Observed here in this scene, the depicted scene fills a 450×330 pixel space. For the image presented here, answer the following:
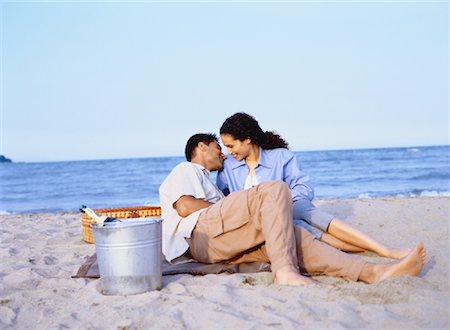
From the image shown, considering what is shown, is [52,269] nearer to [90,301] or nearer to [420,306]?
[90,301]

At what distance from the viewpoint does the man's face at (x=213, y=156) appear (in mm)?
4461

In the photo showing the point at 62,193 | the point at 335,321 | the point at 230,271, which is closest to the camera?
the point at 335,321

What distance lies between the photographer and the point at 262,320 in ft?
9.46

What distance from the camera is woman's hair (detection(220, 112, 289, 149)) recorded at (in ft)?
15.4

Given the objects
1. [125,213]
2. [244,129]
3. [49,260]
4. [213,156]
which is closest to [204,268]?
[213,156]

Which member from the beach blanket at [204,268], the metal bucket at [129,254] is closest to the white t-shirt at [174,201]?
the beach blanket at [204,268]

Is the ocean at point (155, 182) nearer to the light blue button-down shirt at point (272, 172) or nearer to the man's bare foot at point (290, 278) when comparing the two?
the light blue button-down shirt at point (272, 172)

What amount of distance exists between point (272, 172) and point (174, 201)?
3.58 feet

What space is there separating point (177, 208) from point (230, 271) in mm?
577

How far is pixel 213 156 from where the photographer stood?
4492mm

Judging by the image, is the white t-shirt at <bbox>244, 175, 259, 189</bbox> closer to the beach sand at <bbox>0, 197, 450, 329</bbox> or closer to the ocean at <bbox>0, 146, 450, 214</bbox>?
the beach sand at <bbox>0, 197, 450, 329</bbox>

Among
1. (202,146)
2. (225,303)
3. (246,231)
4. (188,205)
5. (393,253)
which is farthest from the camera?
(202,146)

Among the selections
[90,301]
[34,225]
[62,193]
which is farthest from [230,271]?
[62,193]

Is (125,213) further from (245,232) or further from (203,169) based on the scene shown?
(245,232)
